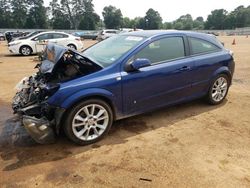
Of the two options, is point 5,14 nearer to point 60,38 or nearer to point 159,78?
point 60,38

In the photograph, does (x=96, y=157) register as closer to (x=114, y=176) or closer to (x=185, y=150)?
(x=114, y=176)

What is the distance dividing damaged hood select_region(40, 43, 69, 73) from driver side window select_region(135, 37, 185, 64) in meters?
1.22

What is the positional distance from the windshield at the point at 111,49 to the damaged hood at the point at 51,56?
1.91 feet

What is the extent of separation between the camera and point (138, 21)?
107 meters

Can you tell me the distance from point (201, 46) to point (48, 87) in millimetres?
3115

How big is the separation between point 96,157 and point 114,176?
0.52 m

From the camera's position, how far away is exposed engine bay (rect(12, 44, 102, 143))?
3.72m

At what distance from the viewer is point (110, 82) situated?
404 centimetres

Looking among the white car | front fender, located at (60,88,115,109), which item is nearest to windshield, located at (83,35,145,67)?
front fender, located at (60,88,115,109)

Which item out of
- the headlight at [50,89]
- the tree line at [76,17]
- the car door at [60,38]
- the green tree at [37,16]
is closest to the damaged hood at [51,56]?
the headlight at [50,89]

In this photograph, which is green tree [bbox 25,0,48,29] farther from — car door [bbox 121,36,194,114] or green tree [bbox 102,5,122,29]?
car door [bbox 121,36,194,114]

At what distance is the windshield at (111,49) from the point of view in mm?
4395

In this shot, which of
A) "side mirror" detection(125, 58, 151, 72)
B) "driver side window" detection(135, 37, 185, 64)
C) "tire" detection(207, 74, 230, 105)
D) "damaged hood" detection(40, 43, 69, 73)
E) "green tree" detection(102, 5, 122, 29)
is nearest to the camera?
"damaged hood" detection(40, 43, 69, 73)

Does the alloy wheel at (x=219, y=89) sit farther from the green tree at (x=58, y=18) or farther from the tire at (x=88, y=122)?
the green tree at (x=58, y=18)
